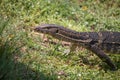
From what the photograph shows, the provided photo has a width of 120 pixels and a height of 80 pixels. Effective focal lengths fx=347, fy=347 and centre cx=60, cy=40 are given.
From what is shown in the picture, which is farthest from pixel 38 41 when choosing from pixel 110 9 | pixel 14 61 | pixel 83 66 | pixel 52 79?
pixel 110 9

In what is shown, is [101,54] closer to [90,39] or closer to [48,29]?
[90,39]

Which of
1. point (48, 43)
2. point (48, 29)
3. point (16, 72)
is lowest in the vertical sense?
point (48, 43)

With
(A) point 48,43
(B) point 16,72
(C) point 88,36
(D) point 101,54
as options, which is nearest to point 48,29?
(A) point 48,43

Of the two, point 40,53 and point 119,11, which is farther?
point 119,11

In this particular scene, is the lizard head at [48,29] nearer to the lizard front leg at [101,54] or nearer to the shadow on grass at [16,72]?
the lizard front leg at [101,54]

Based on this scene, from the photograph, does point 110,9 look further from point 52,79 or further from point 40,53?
point 52,79

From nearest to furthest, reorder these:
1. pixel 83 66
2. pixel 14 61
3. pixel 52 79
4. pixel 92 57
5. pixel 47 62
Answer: pixel 14 61, pixel 52 79, pixel 47 62, pixel 83 66, pixel 92 57
